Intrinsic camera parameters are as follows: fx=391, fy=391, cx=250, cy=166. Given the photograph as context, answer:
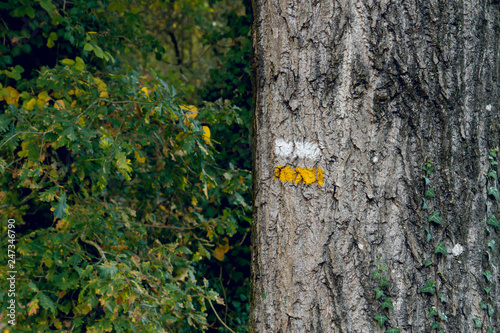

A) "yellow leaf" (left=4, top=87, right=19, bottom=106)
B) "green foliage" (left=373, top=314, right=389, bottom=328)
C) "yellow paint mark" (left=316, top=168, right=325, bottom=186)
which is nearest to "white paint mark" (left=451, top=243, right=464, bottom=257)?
"green foliage" (left=373, top=314, right=389, bottom=328)

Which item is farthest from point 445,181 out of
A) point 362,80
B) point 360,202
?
point 362,80

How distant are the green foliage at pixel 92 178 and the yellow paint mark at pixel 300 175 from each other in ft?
3.46

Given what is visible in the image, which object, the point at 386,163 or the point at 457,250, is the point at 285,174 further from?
the point at 457,250

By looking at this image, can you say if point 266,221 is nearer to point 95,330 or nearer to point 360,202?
point 360,202

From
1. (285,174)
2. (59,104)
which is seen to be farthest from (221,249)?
(285,174)

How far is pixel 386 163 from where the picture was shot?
1222 mm

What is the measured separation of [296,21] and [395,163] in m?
0.57

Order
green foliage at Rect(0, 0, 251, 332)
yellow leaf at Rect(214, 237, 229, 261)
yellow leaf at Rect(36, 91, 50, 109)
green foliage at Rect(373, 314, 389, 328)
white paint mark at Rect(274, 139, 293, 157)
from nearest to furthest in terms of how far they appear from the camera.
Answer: green foliage at Rect(373, 314, 389, 328)
white paint mark at Rect(274, 139, 293, 157)
green foliage at Rect(0, 0, 251, 332)
yellow leaf at Rect(36, 91, 50, 109)
yellow leaf at Rect(214, 237, 229, 261)

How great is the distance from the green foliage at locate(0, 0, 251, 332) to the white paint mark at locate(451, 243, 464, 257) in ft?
5.01

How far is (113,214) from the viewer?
2742mm

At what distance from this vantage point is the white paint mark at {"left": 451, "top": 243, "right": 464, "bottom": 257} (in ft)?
4.00

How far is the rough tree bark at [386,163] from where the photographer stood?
3.98ft

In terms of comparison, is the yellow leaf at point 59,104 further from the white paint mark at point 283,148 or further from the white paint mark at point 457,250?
the white paint mark at point 457,250

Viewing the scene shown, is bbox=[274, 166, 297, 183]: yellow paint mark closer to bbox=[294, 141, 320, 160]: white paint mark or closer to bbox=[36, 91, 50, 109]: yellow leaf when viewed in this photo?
bbox=[294, 141, 320, 160]: white paint mark
